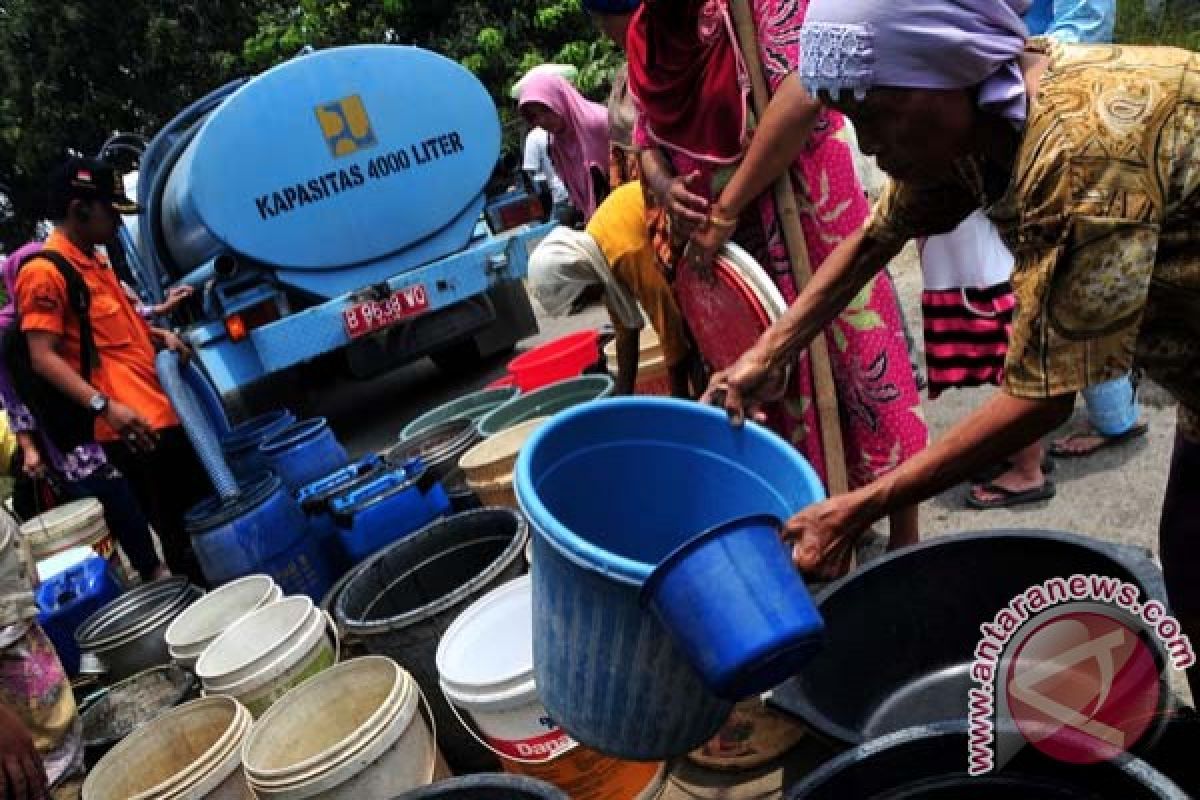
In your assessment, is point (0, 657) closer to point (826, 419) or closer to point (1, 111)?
point (826, 419)

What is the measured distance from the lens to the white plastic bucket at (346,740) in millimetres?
2094

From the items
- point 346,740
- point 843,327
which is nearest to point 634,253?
point 843,327

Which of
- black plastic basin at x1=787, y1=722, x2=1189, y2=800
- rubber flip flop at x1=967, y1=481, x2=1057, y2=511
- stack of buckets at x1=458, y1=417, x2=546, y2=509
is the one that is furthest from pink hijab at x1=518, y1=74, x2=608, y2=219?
black plastic basin at x1=787, y1=722, x2=1189, y2=800

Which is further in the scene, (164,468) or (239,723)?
(164,468)

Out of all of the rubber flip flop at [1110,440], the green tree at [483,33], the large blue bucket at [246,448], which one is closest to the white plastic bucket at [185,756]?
the large blue bucket at [246,448]

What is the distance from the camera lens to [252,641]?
2.84 metres

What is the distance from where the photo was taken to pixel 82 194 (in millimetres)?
3742

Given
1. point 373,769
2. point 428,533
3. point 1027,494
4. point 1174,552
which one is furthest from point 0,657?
point 1027,494

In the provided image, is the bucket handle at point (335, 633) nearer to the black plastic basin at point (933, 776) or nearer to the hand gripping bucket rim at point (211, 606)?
the hand gripping bucket rim at point (211, 606)

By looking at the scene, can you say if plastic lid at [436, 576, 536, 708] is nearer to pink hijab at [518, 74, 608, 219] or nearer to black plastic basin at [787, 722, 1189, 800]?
black plastic basin at [787, 722, 1189, 800]

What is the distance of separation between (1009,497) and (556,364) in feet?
7.24

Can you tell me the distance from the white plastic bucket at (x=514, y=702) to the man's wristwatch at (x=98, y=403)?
7.19ft

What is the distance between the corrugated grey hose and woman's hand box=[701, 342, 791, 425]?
2802 millimetres

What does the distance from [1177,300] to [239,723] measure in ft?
7.61
